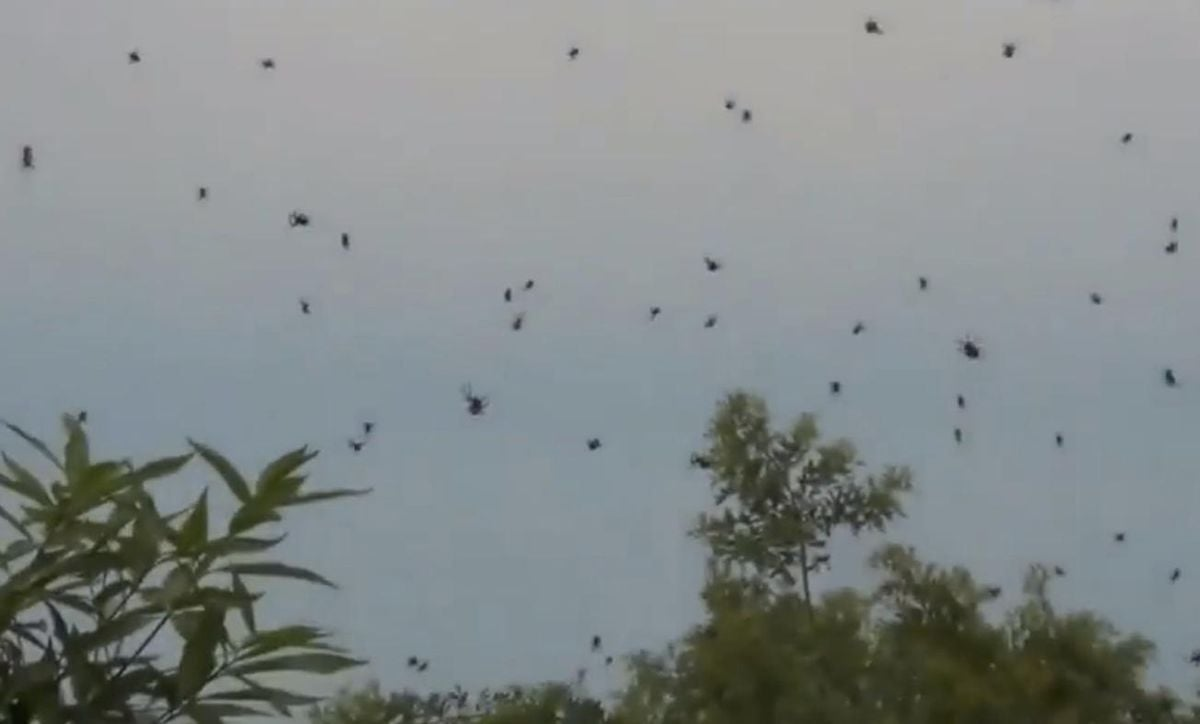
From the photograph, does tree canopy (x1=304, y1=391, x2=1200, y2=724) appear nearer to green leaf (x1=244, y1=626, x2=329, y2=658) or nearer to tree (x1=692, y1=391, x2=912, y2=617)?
tree (x1=692, y1=391, x2=912, y2=617)

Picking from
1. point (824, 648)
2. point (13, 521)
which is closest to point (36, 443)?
point (13, 521)

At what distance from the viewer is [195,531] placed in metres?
0.97

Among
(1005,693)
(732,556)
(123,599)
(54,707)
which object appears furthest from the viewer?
(732,556)

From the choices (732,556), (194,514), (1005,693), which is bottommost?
(194,514)

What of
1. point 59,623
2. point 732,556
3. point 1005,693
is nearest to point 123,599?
point 59,623

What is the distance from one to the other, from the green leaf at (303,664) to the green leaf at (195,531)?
77mm

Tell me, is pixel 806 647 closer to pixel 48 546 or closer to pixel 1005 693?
pixel 1005 693

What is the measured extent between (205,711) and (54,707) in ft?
0.33

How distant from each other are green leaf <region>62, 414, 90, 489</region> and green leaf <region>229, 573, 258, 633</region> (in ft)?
0.41

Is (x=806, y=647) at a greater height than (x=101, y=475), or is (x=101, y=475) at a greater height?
(x=806, y=647)

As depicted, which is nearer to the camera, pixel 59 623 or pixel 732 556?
pixel 59 623

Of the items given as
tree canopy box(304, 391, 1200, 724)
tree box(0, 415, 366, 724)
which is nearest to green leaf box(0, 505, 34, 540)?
tree box(0, 415, 366, 724)

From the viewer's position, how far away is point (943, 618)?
3.10 m

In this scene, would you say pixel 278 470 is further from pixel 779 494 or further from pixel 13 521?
pixel 779 494
